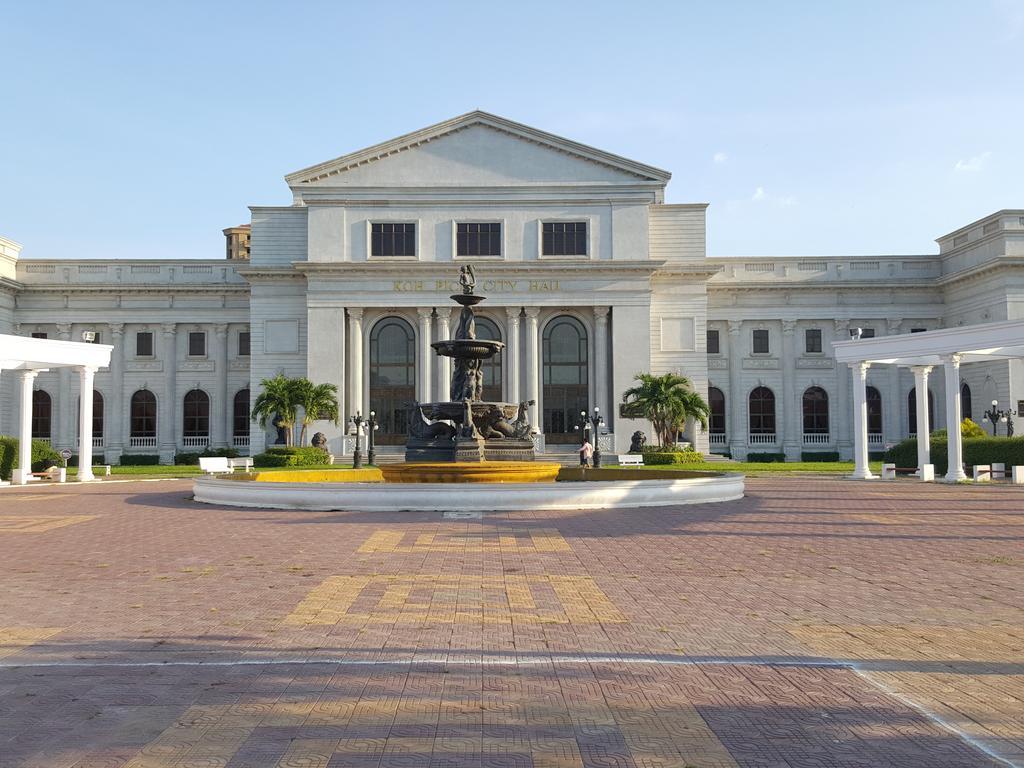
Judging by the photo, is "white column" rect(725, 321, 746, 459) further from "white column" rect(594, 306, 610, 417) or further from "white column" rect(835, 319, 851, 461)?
"white column" rect(594, 306, 610, 417)

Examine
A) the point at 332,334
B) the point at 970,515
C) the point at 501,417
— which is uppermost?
the point at 332,334

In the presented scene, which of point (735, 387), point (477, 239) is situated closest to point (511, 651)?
point (477, 239)

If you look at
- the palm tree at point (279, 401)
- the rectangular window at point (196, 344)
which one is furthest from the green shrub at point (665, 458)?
the rectangular window at point (196, 344)

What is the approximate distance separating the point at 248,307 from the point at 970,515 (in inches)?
1991

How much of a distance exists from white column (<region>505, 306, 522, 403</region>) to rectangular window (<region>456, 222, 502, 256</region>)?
3.85 meters

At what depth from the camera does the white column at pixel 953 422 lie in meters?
33.8

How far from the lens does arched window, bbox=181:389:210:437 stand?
6212 cm

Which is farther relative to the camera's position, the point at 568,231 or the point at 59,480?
the point at 568,231

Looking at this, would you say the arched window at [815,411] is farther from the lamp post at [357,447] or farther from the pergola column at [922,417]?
the lamp post at [357,447]

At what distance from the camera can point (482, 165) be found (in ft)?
187

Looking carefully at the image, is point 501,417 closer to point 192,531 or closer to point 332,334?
point 192,531

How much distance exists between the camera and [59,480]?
36.6 m

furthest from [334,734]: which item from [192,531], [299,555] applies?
[192,531]

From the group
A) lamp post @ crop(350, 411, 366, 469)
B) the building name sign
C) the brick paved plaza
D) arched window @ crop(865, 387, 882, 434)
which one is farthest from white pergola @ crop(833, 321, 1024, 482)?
arched window @ crop(865, 387, 882, 434)
